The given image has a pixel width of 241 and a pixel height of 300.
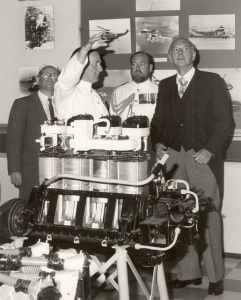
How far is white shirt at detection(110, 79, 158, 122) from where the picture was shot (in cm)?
487

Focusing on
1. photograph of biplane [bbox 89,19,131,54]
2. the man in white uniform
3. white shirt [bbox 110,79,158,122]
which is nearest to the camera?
the man in white uniform

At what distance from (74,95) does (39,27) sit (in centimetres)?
188

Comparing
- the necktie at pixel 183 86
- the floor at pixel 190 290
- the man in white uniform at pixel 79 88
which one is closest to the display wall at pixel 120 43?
the floor at pixel 190 290

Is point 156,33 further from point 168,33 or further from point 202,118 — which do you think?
point 202,118

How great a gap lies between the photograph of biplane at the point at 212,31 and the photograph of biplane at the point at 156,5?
185mm

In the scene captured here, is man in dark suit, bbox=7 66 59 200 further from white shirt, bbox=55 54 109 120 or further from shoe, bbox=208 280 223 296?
shoe, bbox=208 280 223 296

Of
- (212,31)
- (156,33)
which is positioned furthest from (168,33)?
(212,31)

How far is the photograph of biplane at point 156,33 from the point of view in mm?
5125

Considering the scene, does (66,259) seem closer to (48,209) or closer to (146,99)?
(48,209)

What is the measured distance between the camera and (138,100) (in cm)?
490

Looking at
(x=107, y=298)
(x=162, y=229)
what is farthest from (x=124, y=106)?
(x=162, y=229)

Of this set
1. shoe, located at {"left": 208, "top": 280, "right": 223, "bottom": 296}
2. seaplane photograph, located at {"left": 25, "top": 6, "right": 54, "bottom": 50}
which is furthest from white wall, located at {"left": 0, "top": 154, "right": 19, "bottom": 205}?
shoe, located at {"left": 208, "top": 280, "right": 223, "bottom": 296}

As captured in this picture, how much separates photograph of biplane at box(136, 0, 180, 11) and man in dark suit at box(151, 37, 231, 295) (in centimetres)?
85

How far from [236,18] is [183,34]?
0.47 meters
